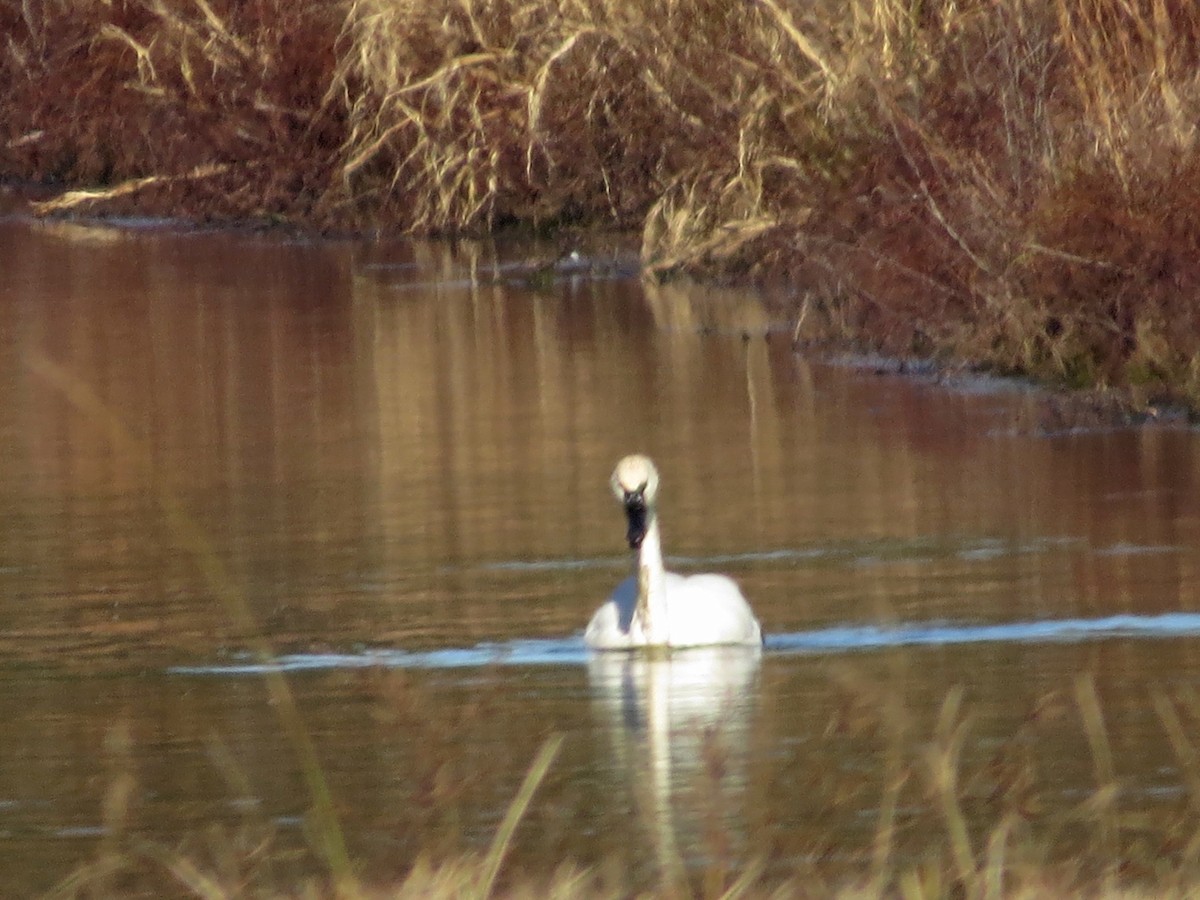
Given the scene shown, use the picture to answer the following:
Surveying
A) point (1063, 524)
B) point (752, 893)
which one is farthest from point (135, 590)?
point (752, 893)

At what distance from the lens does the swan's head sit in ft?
33.0

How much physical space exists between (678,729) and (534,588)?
245cm

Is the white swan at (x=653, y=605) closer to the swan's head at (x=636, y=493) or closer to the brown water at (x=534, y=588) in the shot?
the swan's head at (x=636, y=493)

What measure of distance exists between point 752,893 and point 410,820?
137 cm

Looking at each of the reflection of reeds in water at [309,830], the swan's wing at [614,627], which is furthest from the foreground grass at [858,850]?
the swan's wing at [614,627]

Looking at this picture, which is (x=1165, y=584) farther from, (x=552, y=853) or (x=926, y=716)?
(x=552, y=853)

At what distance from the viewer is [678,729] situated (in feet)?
27.2

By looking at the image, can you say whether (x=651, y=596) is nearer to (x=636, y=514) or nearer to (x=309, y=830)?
Result: (x=636, y=514)

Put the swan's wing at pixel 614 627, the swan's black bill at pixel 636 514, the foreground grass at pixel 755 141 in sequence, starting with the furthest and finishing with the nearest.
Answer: the foreground grass at pixel 755 141 < the swan's black bill at pixel 636 514 < the swan's wing at pixel 614 627

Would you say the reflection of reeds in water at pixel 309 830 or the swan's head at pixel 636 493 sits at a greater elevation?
the swan's head at pixel 636 493

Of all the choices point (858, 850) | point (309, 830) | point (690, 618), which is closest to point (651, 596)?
point (690, 618)

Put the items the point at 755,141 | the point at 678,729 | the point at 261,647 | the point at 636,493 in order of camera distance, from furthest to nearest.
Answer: the point at 755,141
the point at 636,493
the point at 678,729
the point at 261,647

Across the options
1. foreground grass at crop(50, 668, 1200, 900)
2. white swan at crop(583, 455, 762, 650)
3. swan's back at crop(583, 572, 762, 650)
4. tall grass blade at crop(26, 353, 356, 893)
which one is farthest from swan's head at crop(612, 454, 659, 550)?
foreground grass at crop(50, 668, 1200, 900)

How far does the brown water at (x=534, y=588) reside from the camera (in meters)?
7.23
